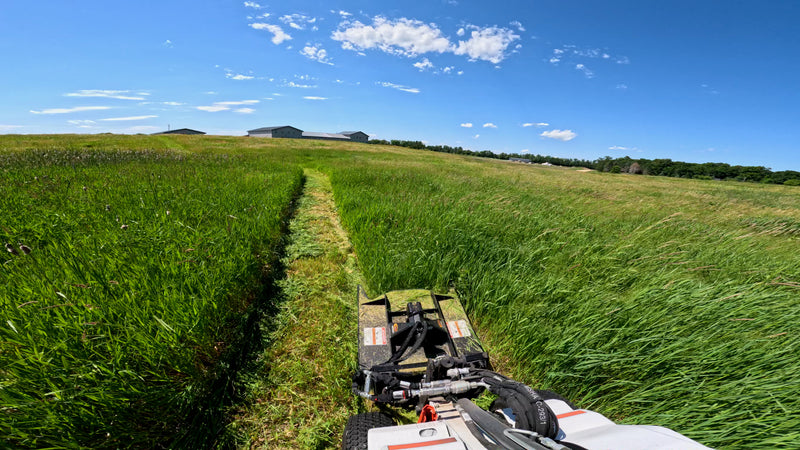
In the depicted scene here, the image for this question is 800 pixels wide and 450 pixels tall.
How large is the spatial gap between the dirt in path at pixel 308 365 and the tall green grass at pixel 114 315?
0.30 m

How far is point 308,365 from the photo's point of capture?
2359 millimetres

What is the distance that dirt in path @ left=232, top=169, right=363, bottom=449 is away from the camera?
187 centimetres

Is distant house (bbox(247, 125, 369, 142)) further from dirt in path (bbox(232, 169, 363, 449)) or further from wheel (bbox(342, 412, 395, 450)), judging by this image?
wheel (bbox(342, 412, 395, 450))

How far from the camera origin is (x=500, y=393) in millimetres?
1389

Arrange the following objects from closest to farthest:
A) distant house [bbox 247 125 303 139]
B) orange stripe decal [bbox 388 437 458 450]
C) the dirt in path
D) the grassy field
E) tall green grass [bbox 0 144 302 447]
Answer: orange stripe decal [bbox 388 437 458 450] → tall green grass [bbox 0 144 302 447] → the grassy field → the dirt in path → distant house [bbox 247 125 303 139]

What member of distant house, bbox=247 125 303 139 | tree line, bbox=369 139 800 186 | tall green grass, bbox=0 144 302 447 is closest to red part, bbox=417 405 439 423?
tall green grass, bbox=0 144 302 447

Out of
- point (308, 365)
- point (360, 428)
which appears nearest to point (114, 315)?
point (308, 365)

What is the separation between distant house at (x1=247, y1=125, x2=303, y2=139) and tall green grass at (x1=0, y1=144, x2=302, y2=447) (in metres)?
84.1

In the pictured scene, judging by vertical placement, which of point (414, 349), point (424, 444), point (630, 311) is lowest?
point (414, 349)

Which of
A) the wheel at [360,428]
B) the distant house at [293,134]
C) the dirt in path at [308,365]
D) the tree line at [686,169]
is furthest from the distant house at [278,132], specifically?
the wheel at [360,428]

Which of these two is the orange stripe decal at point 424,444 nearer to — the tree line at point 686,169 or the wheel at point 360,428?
the wheel at point 360,428

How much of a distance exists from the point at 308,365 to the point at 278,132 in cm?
8851

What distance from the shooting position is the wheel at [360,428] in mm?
1522

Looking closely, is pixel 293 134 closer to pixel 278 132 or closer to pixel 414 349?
pixel 278 132
